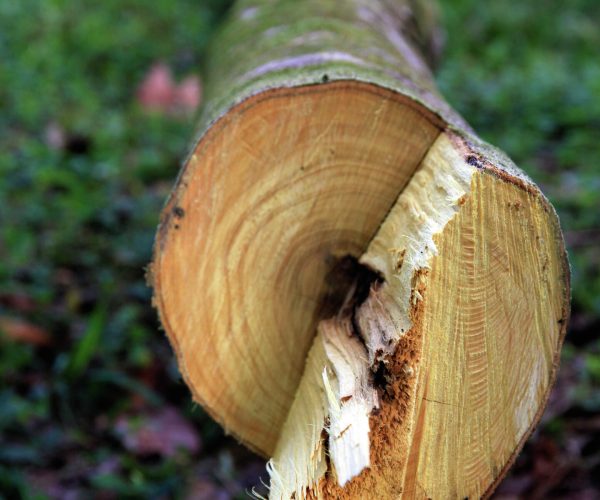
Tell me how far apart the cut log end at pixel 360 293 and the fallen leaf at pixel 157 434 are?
768mm

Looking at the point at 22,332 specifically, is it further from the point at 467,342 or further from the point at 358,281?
the point at 467,342

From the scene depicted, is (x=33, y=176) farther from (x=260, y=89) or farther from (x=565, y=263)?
(x=565, y=263)

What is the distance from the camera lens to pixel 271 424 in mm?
1488

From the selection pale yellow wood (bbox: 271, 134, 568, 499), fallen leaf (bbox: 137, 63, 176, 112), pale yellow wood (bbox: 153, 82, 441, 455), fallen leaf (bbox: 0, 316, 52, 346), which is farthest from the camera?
fallen leaf (bbox: 137, 63, 176, 112)

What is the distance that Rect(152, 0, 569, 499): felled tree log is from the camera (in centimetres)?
112

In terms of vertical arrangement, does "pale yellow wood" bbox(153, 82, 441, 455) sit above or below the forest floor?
above

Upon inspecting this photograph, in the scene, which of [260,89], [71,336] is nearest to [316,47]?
[260,89]

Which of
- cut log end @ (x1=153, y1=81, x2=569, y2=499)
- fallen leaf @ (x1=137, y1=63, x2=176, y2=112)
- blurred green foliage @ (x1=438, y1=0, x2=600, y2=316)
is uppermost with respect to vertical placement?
cut log end @ (x1=153, y1=81, x2=569, y2=499)

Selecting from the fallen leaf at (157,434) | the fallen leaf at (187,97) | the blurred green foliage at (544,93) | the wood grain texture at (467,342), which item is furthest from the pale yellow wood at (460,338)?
the fallen leaf at (187,97)

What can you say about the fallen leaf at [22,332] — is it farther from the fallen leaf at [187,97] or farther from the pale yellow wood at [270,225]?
the fallen leaf at [187,97]

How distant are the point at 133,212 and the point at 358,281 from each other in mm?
2013

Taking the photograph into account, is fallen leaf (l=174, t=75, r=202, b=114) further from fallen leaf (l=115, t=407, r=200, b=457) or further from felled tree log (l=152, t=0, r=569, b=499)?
felled tree log (l=152, t=0, r=569, b=499)

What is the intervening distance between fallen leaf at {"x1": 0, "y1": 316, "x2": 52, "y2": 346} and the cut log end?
4.02 ft

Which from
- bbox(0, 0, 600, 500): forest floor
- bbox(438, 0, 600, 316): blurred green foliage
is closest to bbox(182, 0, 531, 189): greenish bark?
bbox(0, 0, 600, 500): forest floor
